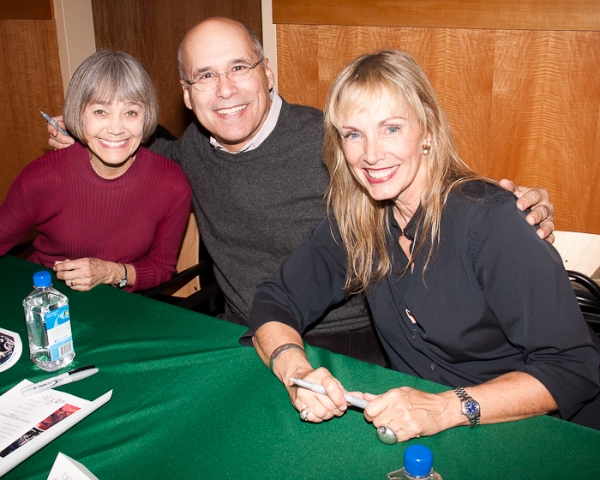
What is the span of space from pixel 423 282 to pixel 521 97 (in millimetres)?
1625

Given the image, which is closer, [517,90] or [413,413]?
[413,413]

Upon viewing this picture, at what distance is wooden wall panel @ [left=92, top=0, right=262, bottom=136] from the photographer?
3543mm

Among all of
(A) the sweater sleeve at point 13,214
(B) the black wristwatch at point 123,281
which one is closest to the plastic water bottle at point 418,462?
(B) the black wristwatch at point 123,281

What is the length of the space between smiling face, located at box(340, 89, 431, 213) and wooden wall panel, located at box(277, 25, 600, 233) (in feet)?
4.23

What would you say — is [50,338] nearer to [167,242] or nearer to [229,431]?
[229,431]

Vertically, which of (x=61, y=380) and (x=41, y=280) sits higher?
(x=41, y=280)

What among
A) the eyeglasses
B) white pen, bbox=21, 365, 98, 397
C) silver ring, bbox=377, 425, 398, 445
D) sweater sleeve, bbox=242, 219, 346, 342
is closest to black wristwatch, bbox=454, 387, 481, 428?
silver ring, bbox=377, 425, 398, 445

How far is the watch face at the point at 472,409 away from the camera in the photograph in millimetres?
1162

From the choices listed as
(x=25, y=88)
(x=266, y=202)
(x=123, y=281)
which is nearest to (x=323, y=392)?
(x=266, y=202)

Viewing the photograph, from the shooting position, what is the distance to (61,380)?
4.45 ft

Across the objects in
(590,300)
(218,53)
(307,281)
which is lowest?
(590,300)

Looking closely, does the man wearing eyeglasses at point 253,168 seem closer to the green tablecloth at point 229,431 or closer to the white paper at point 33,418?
the green tablecloth at point 229,431

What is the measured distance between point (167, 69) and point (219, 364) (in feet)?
9.43

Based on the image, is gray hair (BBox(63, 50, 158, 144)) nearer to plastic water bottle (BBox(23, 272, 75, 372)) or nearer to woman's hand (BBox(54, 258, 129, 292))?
woman's hand (BBox(54, 258, 129, 292))
